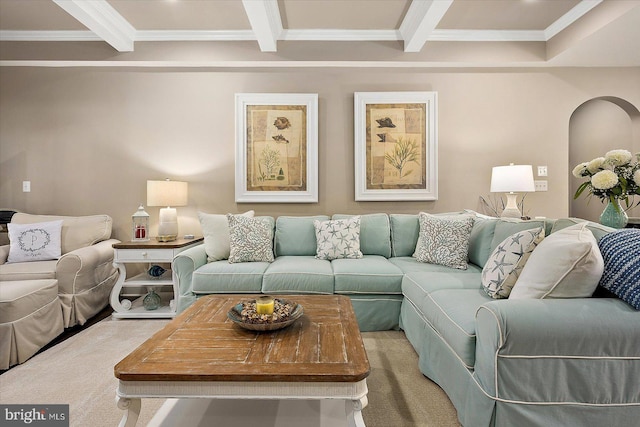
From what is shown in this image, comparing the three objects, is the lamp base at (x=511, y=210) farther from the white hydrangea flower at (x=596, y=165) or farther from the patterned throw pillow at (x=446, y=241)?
the white hydrangea flower at (x=596, y=165)

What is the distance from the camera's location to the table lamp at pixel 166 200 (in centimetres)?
312

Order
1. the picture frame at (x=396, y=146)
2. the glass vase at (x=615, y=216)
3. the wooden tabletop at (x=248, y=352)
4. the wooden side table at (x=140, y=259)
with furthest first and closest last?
the picture frame at (x=396, y=146) → the wooden side table at (x=140, y=259) → the glass vase at (x=615, y=216) → the wooden tabletop at (x=248, y=352)

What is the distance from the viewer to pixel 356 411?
1180mm

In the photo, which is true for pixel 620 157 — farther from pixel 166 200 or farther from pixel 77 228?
pixel 77 228

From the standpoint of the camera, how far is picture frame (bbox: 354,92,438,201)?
351 cm

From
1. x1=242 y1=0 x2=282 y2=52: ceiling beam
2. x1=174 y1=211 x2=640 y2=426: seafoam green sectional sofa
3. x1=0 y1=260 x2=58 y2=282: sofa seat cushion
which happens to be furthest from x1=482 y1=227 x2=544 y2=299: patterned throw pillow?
x1=0 y1=260 x2=58 y2=282: sofa seat cushion

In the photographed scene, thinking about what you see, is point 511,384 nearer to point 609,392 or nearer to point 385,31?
point 609,392

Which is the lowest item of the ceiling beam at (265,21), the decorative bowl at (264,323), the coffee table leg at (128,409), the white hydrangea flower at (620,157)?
Result: the coffee table leg at (128,409)

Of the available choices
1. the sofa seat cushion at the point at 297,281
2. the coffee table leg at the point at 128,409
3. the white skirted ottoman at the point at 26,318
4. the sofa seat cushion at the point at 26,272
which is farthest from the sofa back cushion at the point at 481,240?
the sofa seat cushion at the point at 26,272

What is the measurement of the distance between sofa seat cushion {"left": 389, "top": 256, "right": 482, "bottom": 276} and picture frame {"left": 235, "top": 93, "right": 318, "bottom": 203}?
47.0 inches

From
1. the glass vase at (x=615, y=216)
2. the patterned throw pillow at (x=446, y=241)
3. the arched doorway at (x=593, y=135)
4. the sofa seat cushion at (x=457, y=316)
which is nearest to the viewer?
the sofa seat cushion at (x=457, y=316)

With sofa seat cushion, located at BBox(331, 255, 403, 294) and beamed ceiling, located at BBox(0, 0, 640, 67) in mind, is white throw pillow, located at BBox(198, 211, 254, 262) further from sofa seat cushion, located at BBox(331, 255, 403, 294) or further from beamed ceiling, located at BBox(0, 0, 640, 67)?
beamed ceiling, located at BBox(0, 0, 640, 67)

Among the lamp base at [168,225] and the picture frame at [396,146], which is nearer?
the lamp base at [168,225]

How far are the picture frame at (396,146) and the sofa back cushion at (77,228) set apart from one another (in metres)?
2.58
